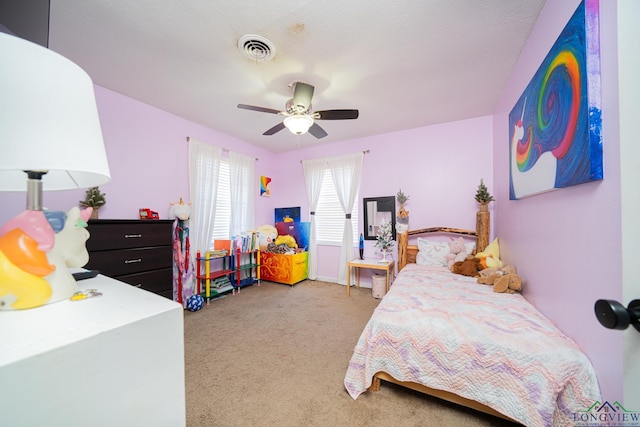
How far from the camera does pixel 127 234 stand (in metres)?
2.32

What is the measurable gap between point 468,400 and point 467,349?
0.33m

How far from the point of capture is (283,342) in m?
2.15

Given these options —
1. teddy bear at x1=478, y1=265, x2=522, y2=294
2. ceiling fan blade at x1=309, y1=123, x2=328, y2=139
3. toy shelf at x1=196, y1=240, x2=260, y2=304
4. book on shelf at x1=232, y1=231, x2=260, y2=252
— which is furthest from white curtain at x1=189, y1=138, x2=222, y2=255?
teddy bear at x1=478, y1=265, x2=522, y2=294

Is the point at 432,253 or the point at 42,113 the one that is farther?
the point at 432,253

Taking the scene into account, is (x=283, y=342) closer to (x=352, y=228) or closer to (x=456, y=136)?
(x=352, y=228)

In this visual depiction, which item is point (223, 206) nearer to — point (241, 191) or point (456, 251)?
point (241, 191)

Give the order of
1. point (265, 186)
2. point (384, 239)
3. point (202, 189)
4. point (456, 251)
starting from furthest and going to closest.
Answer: point (265, 186)
point (384, 239)
point (202, 189)
point (456, 251)

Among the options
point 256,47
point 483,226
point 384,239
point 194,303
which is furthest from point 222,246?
point 483,226

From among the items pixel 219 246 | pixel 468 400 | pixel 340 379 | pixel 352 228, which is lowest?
pixel 340 379

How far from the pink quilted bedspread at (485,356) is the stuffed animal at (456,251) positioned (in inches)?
41.4

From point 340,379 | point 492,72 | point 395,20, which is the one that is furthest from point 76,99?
point 492,72

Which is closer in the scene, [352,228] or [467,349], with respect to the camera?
[467,349]

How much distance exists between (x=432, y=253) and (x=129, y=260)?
3.63 metres

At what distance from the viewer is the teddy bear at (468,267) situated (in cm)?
253
